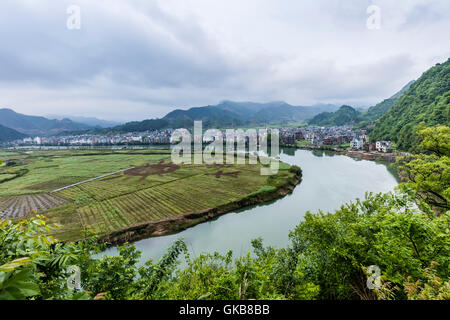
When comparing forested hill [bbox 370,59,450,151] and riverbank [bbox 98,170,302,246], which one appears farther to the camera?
forested hill [bbox 370,59,450,151]

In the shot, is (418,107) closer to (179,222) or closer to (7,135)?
(179,222)

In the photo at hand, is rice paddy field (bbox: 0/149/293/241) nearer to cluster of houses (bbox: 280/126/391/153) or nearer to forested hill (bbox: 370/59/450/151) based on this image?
cluster of houses (bbox: 280/126/391/153)

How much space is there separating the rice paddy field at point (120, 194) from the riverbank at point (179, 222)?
2.64 ft

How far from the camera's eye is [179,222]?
18406mm

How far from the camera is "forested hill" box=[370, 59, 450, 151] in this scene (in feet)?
171

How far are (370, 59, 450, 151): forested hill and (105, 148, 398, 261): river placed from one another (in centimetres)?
3176

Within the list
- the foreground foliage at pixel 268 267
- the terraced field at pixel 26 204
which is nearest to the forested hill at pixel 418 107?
the foreground foliage at pixel 268 267

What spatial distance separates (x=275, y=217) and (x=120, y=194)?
2150cm

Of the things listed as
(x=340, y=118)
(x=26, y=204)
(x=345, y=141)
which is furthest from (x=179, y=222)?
(x=340, y=118)

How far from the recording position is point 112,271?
12.4 feet

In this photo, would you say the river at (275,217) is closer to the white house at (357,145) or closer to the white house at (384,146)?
the white house at (384,146)

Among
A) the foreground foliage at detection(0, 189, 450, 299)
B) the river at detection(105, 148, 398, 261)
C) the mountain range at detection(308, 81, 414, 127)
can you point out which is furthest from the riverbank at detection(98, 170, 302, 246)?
the mountain range at detection(308, 81, 414, 127)
